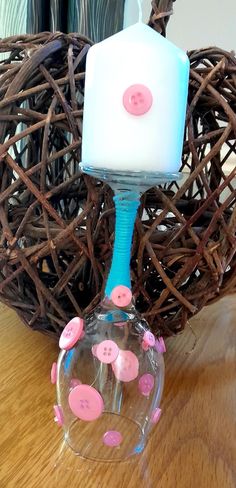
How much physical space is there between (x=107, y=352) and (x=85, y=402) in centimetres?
4

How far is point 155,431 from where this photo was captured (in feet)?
1.33

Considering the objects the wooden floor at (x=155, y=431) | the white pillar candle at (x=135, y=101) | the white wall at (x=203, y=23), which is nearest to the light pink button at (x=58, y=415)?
the wooden floor at (x=155, y=431)

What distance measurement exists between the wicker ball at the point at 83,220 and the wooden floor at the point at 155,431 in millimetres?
61

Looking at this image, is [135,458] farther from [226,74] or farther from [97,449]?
[226,74]

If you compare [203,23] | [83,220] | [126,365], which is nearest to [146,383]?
[126,365]

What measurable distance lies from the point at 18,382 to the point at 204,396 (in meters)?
0.18

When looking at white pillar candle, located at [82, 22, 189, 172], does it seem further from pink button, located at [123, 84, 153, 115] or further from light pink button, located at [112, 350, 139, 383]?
light pink button, located at [112, 350, 139, 383]

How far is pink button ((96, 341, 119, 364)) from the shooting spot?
0.36 m

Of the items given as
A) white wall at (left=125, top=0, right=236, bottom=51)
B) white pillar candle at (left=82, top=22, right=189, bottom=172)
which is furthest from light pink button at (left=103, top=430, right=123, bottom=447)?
white wall at (left=125, top=0, right=236, bottom=51)

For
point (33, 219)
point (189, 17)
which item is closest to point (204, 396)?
point (33, 219)

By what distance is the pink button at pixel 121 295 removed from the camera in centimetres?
37

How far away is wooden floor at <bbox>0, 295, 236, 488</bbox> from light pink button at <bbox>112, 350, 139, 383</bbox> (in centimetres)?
6

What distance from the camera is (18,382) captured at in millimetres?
466

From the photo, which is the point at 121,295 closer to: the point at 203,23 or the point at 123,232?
the point at 123,232
